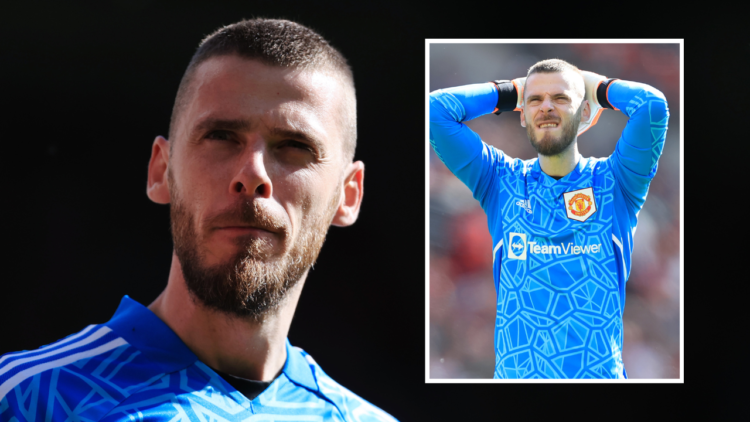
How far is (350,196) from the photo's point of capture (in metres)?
1.71

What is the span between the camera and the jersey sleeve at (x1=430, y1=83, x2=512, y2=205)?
208 cm

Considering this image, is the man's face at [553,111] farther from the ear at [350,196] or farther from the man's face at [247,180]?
the man's face at [247,180]

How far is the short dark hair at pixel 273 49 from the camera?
1.42 meters

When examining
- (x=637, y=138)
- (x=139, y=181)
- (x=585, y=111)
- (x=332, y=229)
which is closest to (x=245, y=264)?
(x=332, y=229)

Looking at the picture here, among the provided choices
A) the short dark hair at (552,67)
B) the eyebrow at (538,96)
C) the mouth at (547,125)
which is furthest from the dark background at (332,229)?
the mouth at (547,125)

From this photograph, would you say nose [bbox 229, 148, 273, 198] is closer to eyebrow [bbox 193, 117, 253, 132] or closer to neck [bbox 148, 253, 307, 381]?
eyebrow [bbox 193, 117, 253, 132]

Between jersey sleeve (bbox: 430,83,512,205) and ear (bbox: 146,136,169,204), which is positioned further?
jersey sleeve (bbox: 430,83,512,205)

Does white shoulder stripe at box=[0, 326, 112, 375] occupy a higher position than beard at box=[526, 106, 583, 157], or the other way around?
beard at box=[526, 106, 583, 157]

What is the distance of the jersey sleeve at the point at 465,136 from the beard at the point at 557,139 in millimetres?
127

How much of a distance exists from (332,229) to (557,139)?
0.93m

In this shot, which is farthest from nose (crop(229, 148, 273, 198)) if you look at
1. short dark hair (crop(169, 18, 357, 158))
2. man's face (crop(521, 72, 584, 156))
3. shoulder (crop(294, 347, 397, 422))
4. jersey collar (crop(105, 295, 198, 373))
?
man's face (crop(521, 72, 584, 156))

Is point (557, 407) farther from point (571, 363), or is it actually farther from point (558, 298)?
point (558, 298)

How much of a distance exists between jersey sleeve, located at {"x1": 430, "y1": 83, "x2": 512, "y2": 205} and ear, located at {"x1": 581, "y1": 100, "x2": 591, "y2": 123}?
1.04 ft

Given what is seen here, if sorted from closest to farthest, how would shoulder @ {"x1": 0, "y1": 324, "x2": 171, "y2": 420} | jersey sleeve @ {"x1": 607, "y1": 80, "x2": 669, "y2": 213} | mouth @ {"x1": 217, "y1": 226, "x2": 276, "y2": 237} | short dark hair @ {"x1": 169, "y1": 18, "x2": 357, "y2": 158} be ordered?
shoulder @ {"x1": 0, "y1": 324, "x2": 171, "y2": 420} → mouth @ {"x1": 217, "y1": 226, "x2": 276, "y2": 237} → short dark hair @ {"x1": 169, "y1": 18, "x2": 357, "y2": 158} → jersey sleeve @ {"x1": 607, "y1": 80, "x2": 669, "y2": 213}
